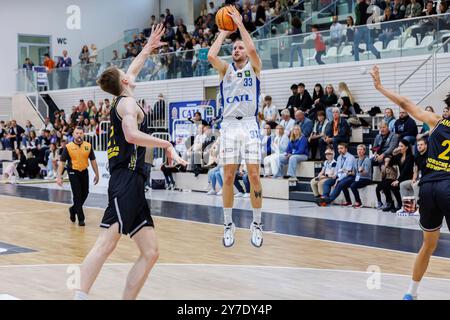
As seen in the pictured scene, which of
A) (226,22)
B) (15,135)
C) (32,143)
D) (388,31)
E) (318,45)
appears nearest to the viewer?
(226,22)

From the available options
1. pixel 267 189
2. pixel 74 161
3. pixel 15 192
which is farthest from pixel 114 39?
pixel 74 161

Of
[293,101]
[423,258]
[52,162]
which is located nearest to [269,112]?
[293,101]

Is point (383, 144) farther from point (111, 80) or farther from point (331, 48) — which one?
point (111, 80)

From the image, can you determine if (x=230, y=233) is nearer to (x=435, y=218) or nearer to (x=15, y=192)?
(x=435, y=218)

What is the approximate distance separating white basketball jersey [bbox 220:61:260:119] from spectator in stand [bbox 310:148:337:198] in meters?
7.94

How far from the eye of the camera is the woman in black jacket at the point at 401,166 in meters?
14.9

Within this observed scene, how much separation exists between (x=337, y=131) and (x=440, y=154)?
10.8 meters

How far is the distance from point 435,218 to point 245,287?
2272 millimetres

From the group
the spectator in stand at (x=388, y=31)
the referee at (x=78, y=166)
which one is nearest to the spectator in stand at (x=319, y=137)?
the spectator in stand at (x=388, y=31)

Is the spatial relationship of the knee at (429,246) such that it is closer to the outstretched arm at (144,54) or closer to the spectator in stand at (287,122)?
the outstretched arm at (144,54)

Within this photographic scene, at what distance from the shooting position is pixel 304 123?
727 inches

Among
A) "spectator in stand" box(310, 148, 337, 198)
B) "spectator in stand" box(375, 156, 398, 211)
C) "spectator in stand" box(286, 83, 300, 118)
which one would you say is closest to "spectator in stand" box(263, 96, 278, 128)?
"spectator in stand" box(286, 83, 300, 118)

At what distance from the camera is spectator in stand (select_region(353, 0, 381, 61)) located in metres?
18.9

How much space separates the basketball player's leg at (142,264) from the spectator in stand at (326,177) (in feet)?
36.4
